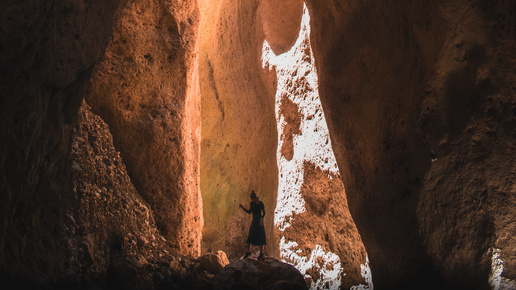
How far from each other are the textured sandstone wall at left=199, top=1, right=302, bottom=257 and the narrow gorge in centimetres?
194

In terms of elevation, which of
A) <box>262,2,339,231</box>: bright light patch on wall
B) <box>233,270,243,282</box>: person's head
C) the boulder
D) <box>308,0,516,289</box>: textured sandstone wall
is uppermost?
<box>262,2,339,231</box>: bright light patch on wall

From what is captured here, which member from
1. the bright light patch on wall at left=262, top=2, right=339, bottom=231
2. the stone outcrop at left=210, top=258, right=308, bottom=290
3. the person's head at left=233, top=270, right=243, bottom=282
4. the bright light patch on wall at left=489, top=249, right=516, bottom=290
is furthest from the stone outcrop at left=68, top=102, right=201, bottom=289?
the bright light patch on wall at left=489, top=249, right=516, bottom=290

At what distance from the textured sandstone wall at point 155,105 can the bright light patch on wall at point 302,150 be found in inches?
82.8

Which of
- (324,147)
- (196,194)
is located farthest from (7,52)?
(324,147)

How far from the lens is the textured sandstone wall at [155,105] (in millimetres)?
7305

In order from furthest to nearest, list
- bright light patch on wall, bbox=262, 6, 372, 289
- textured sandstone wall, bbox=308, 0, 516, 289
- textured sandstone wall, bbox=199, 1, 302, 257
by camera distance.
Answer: textured sandstone wall, bbox=199, 1, 302, 257, bright light patch on wall, bbox=262, 6, 372, 289, textured sandstone wall, bbox=308, 0, 516, 289

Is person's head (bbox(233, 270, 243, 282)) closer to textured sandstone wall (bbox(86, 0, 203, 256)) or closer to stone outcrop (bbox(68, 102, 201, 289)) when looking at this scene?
stone outcrop (bbox(68, 102, 201, 289))

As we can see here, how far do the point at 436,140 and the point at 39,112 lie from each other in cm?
355

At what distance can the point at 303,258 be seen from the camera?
9.06 metres

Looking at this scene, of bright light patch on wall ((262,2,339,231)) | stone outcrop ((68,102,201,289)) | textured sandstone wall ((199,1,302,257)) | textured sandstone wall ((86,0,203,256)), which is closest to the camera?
stone outcrop ((68,102,201,289))

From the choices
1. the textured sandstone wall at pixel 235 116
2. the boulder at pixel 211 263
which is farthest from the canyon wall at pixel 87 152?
the textured sandstone wall at pixel 235 116

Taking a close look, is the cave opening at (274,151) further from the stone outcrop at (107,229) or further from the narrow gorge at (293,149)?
the stone outcrop at (107,229)

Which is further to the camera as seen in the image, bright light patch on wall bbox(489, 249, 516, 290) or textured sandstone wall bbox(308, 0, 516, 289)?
textured sandstone wall bbox(308, 0, 516, 289)

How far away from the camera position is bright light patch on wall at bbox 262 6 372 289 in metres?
8.63
